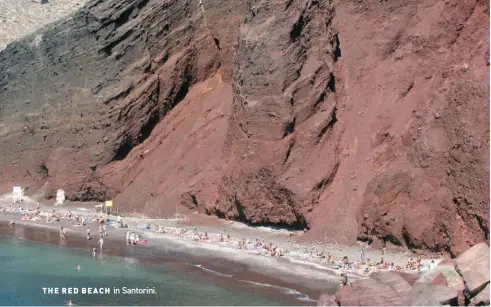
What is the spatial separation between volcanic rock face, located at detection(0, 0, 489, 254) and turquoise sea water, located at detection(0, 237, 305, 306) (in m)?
6.56

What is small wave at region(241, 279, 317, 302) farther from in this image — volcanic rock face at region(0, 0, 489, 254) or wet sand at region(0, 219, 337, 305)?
volcanic rock face at region(0, 0, 489, 254)

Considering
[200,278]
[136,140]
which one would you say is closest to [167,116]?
[136,140]

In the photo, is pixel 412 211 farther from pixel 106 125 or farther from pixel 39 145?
pixel 39 145

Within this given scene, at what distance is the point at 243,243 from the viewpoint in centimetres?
3275

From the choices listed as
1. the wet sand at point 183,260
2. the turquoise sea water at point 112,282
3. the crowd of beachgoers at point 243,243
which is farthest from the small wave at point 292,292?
the crowd of beachgoers at point 243,243

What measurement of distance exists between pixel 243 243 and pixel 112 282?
288 inches

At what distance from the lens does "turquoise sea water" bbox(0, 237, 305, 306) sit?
24859 millimetres

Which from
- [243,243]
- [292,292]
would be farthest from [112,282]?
[292,292]

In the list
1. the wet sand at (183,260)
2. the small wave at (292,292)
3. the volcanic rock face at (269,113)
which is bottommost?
the small wave at (292,292)

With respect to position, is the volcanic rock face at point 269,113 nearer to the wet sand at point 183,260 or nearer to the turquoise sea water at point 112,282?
the wet sand at point 183,260

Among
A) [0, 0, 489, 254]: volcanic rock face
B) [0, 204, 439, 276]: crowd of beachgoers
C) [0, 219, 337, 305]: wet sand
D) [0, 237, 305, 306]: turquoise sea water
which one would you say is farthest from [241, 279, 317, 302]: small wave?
[0, 0, 489, 254]: volcanic rock face

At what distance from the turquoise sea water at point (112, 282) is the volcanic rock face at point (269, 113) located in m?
6.56

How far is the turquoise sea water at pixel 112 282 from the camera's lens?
24859 mm

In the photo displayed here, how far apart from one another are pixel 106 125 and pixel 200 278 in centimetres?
1979
